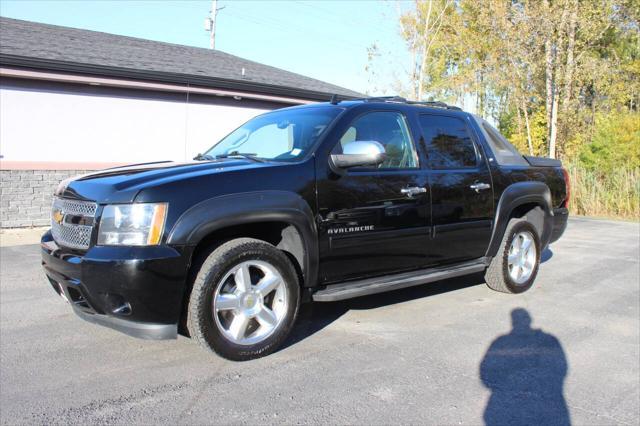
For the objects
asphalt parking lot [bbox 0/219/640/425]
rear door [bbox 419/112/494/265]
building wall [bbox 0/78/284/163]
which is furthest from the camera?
building wall [bbox 0/78/284/163]

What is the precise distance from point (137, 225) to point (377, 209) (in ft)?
6.24

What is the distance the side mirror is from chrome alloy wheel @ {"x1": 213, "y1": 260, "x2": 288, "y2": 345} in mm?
981

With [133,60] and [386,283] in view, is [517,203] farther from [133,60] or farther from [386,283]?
[133,60]

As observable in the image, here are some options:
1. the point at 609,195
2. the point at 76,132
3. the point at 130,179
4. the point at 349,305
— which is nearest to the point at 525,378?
the point at 349,305

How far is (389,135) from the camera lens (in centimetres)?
487

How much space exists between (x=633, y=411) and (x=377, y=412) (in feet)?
5.02

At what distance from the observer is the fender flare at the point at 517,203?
557 cm

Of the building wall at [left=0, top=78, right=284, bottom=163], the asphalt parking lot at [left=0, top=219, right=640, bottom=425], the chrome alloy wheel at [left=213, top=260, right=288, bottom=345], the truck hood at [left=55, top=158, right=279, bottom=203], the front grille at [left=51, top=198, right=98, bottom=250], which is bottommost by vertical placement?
the asphalt parking lot at [left=0, top=219, right=640, bottom=425]

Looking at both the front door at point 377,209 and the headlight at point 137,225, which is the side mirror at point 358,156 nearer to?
the front door at point 377,209

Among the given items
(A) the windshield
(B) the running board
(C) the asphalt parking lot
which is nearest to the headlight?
(C) the asphalt parking lot

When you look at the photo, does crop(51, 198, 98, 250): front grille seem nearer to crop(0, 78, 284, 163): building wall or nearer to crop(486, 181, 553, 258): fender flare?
crop(486, 181, 553, 258): fender flare

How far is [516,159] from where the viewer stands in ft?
19.9

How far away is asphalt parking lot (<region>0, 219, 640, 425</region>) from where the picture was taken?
3.12m

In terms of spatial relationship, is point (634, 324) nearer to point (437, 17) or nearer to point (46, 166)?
point (46, 166)
